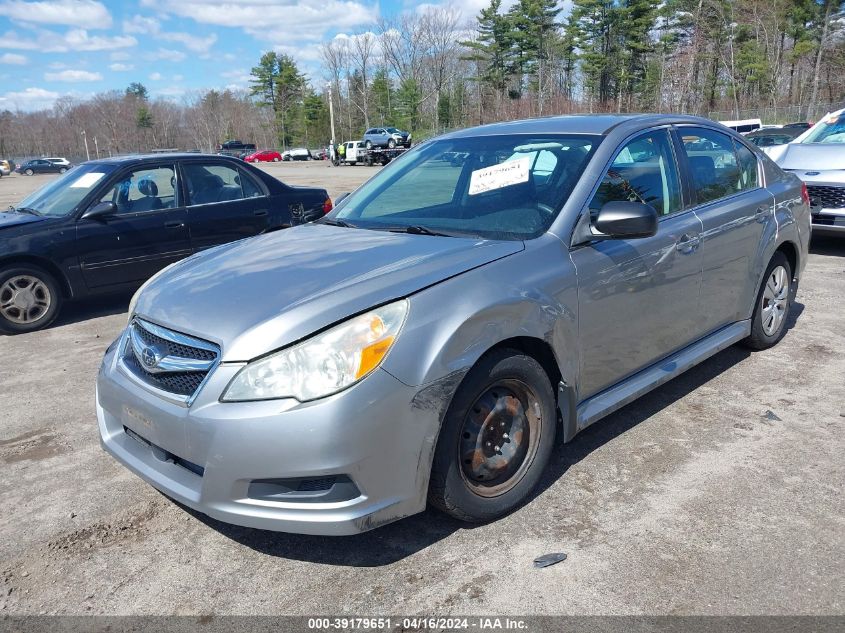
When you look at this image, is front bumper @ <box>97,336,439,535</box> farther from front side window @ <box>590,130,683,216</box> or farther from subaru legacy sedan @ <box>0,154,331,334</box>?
subaru legacy sedan @ <box>0,154,331,334</box>

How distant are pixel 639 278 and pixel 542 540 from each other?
1.45m

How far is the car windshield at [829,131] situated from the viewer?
32.3 feet

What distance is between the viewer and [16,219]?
22.6 feet

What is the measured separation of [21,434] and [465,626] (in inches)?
129

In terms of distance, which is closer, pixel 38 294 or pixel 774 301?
pixel 774 301

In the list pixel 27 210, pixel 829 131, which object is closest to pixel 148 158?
→ pixel 27 210

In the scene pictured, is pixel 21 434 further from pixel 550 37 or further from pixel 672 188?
pixel 550 37

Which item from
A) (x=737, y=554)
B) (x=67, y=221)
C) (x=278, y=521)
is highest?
(x=67, y=221)

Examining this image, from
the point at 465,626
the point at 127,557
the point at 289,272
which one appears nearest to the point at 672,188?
the point at 289,272

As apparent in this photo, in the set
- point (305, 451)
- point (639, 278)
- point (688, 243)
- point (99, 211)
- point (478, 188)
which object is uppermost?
point (478, 188)

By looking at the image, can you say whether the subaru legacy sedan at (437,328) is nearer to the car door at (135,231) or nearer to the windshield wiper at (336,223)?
the windshield wiper at (336,223)

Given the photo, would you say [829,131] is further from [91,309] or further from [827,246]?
[91,309]

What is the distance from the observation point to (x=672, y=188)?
158 inches

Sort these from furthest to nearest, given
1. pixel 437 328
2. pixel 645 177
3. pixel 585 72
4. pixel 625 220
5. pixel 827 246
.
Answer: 1. pixel 585 72
2. pixel 827 246
3. pixel 645 177
4. pixel 625 220
5. pixel 437 328
